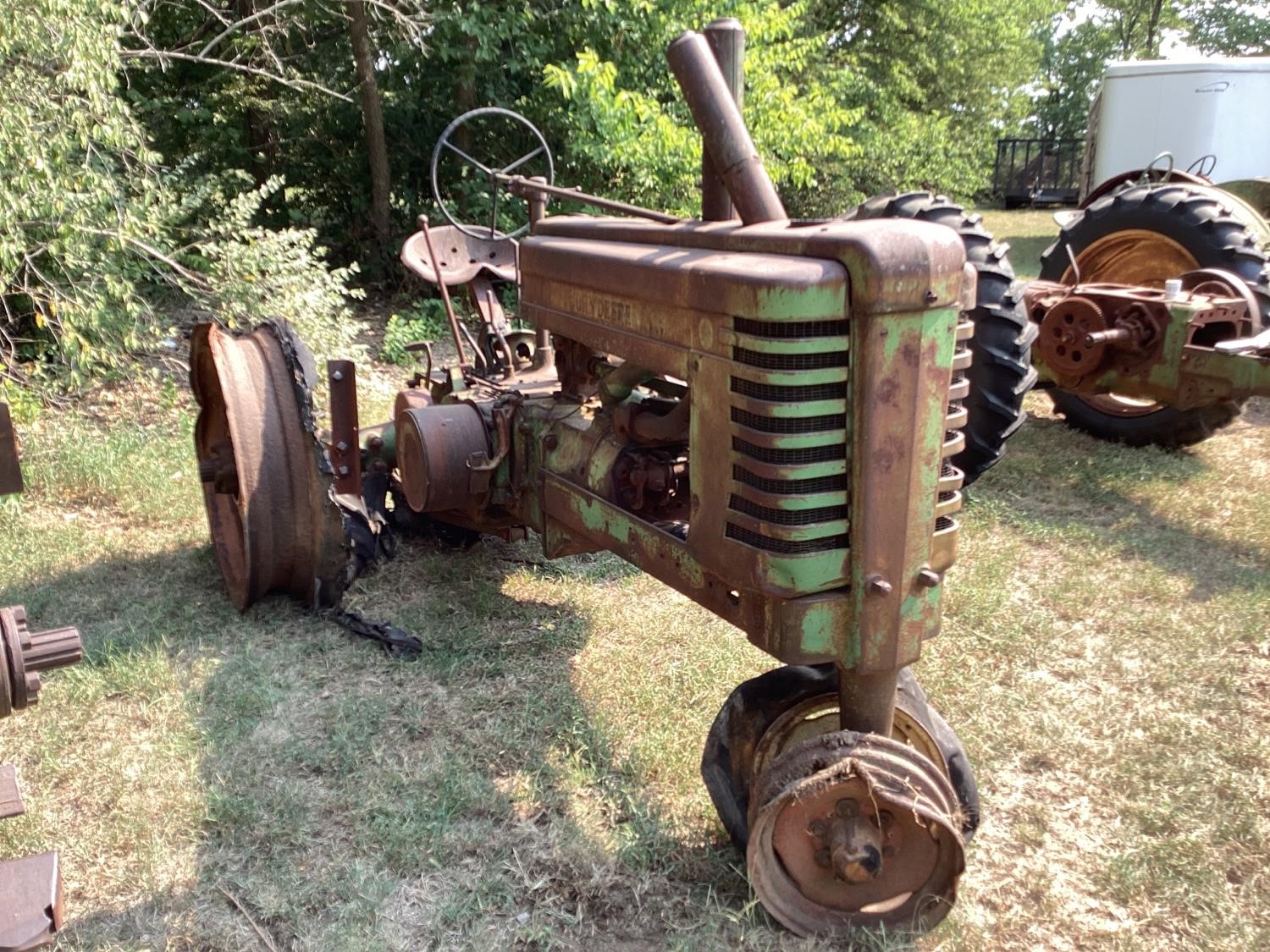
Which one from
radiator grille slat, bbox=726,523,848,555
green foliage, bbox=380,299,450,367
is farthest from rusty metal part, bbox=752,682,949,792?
green foliage, bbox=380,299,450,367

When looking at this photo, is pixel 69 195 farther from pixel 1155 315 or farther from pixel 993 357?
pixel 1155 315

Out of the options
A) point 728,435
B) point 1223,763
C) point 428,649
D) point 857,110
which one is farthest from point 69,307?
point 857,110

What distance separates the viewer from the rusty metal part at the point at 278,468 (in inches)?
133

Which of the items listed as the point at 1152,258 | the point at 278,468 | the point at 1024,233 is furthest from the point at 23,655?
the point at 1024,233

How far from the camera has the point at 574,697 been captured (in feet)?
10.4

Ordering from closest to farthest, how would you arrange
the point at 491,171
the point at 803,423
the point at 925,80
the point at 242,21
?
1. the point at 803,423
2. the point at 491,171
3. the point at 242,21
4. the point at 925,80

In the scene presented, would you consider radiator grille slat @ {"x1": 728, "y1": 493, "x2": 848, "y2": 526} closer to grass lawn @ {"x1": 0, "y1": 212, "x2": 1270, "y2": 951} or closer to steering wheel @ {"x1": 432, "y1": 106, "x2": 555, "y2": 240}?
grass lawn @ {"x1": 0, "y1": 212, "x2": 1270, "y2": 951}

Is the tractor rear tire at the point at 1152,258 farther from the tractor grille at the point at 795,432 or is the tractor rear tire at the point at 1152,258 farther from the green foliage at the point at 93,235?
the green foliage at the point at 93,235

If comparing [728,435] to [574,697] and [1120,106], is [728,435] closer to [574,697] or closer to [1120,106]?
[574,697]

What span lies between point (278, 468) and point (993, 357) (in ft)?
8.78

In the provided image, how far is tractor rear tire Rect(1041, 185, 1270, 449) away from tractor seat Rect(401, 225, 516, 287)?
3.03 meters

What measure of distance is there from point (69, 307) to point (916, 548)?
4929 millimetres

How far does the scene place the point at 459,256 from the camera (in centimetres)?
465

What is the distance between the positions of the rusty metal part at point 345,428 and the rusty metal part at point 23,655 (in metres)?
1.73
